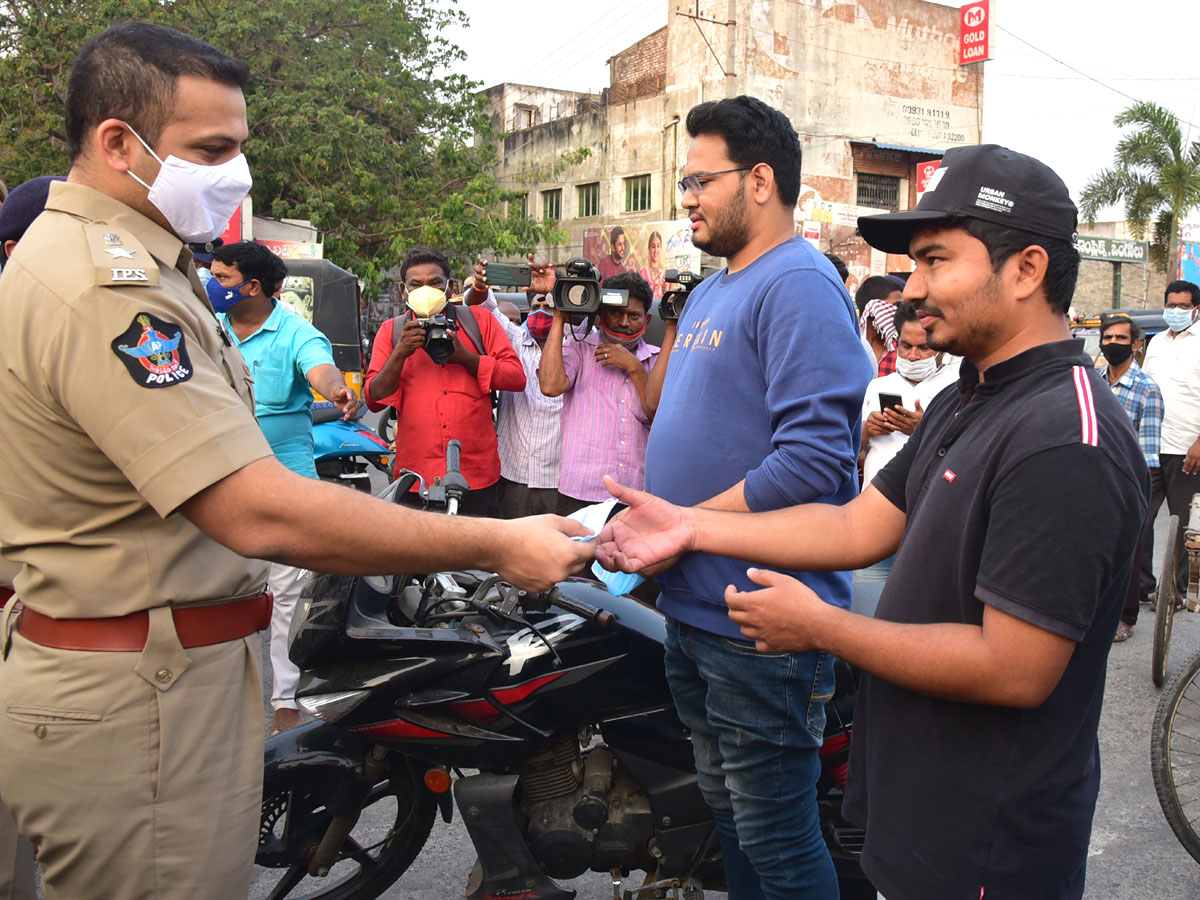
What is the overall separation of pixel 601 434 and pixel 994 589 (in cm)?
314

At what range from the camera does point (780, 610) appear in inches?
64.4

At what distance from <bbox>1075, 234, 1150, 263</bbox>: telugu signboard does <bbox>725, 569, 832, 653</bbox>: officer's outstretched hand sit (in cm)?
2666

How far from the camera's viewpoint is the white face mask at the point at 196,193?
176 centimetres

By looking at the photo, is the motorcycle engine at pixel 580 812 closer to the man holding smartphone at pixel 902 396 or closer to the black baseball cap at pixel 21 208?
the man holding smartphone at pixel 902 396

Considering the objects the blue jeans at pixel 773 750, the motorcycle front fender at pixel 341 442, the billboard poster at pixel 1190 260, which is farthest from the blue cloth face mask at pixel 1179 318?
the billboard poster at pixel 1190 260

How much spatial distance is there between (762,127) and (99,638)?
6.09 ft

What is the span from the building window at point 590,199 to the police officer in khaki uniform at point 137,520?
83.7ft

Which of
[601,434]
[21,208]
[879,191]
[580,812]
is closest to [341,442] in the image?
[601,434]

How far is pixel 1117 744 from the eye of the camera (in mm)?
4180

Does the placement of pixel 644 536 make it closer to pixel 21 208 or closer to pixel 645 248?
pixel 21 208

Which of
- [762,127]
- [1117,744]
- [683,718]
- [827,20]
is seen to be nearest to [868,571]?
[1117,744]

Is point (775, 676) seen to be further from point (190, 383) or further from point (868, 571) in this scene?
point (868, 571)

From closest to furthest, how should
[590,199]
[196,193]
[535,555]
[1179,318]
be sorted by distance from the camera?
[196,193] < [535,555] < [1179,318] < [590,199]

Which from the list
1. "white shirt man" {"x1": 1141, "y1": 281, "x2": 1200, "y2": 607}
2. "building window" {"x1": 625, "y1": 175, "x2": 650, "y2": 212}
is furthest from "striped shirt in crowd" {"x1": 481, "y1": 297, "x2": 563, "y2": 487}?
"building window" {"x1": 625, "y1": 175, "x2": 650, "y2": 212}
